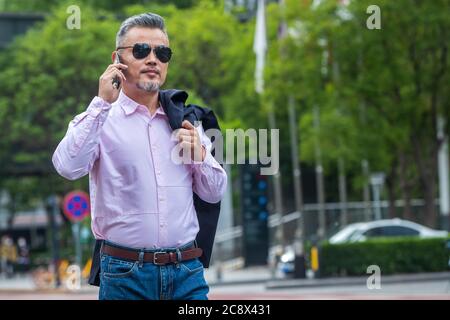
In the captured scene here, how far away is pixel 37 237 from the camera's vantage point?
7775cm

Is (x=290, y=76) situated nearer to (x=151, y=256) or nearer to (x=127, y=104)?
(x=127, y=104)

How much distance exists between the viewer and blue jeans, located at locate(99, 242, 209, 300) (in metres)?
4.61

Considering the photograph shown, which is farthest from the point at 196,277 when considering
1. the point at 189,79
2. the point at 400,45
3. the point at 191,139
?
the point at 189,79

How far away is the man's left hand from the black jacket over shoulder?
0.40ft

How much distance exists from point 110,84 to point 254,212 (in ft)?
99.3

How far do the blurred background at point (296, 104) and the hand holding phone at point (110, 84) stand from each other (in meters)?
17.3

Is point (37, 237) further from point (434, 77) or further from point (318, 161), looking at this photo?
point (434, 77)

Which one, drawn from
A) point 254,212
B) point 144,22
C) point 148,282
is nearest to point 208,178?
point 148,282

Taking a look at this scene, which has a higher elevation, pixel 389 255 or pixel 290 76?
pixel 290 76

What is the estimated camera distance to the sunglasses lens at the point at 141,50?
15.3 feet

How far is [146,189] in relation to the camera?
4605 mm

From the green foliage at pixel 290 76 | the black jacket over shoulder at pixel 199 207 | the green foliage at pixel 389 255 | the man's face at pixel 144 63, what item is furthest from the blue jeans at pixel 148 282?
the green foliage at pixel 290 76

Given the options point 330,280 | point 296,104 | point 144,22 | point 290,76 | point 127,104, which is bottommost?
point 330,280

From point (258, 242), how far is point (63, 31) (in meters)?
10.1
